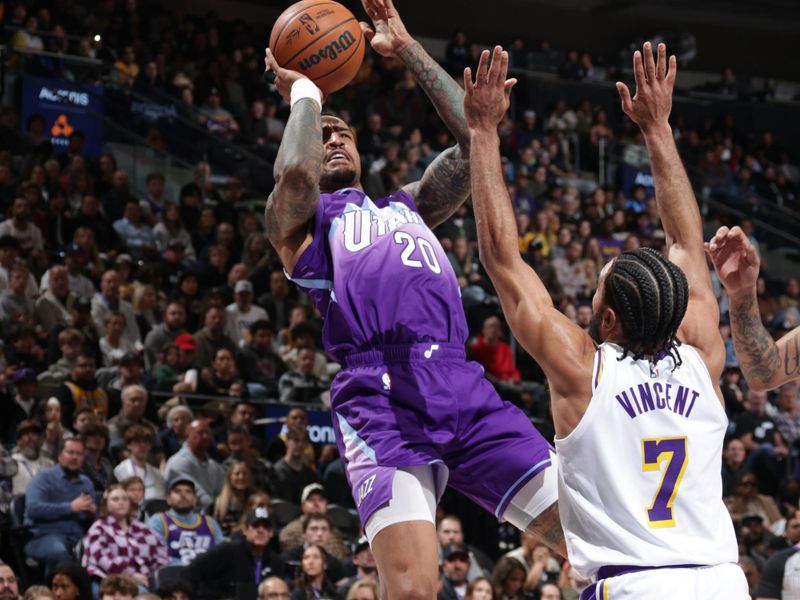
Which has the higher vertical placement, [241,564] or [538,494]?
[538,494]

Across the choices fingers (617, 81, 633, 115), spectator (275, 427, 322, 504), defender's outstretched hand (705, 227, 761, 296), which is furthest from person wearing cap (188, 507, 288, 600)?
fingers (617, 81, 633, 115)

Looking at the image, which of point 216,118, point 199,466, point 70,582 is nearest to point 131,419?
point 199,466

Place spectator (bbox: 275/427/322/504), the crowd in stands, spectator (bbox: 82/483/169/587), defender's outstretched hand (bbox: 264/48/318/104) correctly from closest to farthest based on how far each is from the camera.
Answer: defender's outstretched hand (bbox: 264/48/318/104)
spectator (bbox: 82/483/169/587)
the crowd in stands
spectator (bbox: 275/427/322/504)

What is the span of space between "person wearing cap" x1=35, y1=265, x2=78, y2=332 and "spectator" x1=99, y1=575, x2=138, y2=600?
13.5ft

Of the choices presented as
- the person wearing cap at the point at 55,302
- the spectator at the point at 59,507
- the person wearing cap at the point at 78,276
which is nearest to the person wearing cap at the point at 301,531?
the spectator at the point at 59,507

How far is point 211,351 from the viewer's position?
12.1 metres

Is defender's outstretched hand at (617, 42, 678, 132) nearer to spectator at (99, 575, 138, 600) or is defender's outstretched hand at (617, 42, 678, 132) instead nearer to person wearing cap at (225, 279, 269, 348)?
spectator at (99, 575, 138, 600)

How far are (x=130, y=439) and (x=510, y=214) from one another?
6631 mm

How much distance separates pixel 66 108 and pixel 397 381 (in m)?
11.0

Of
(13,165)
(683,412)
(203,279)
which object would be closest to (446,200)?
(683,412)

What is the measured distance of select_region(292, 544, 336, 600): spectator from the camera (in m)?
9.14

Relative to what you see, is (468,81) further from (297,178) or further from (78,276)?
(78,276)

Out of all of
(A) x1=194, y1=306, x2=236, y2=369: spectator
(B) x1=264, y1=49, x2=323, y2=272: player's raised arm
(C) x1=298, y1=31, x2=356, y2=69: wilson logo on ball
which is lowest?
(A) x1=194, y1=306, x2=236, y2=369: spectator

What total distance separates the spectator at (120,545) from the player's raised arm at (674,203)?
5.57 meters
